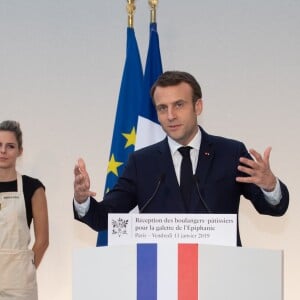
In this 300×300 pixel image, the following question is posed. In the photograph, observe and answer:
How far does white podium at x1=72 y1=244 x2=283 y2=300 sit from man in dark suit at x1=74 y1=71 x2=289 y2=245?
1.23 feet

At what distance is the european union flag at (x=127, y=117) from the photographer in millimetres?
3398

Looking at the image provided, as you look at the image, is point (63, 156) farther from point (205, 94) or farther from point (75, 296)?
point (75, 296)

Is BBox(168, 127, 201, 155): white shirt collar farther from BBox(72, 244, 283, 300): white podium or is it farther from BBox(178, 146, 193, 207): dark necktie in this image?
BBox(72, 244, 283, 300): white podium

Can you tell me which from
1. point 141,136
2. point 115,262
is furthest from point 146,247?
point 141,136

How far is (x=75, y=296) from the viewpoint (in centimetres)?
166

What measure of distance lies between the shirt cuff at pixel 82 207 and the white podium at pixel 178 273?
0.35 metres

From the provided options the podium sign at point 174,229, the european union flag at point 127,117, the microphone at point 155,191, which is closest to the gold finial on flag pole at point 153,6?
the european union flag at point 127,117

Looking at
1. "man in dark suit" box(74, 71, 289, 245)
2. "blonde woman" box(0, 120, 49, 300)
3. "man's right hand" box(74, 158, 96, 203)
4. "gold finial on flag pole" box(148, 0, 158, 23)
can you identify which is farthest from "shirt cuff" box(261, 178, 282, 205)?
"gold finial on flag pole" box(148, 0, 158, 23)

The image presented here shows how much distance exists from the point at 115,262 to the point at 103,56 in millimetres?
2646

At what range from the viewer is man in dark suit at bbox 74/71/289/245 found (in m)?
2.00

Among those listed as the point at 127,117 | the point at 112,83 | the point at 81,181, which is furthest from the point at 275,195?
the point at 112,83

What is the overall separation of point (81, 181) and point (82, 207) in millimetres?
133

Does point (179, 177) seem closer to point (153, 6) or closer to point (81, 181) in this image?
point (81, 181)

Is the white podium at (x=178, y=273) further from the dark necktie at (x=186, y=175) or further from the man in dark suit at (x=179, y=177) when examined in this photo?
the dark necktie at (x=186, y=175)
